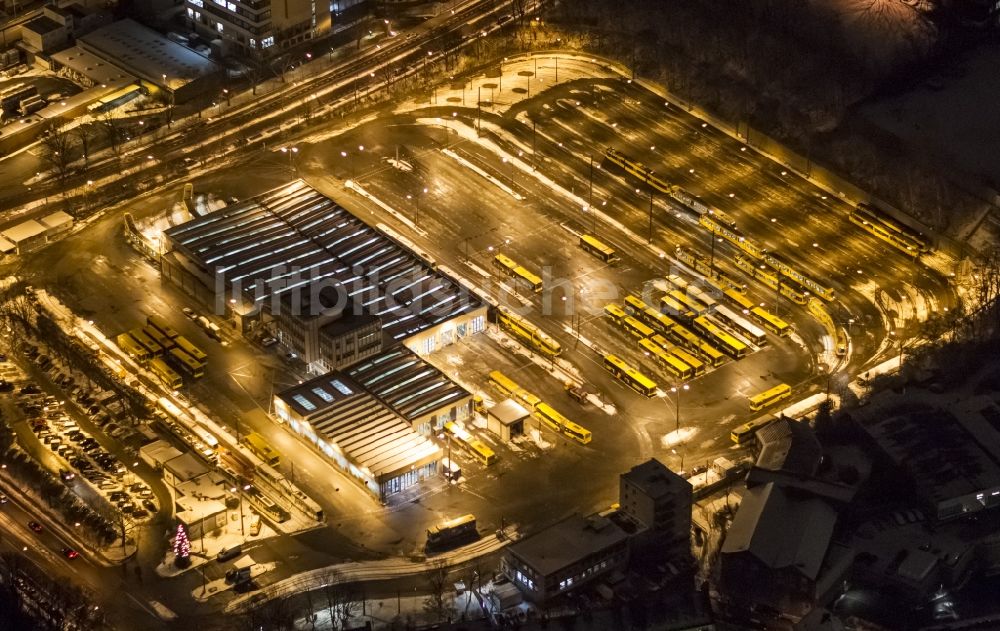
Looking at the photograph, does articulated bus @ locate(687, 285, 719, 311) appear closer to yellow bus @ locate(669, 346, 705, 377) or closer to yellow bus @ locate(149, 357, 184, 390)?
yellow bus @ locate(669, 346, 705, 377)

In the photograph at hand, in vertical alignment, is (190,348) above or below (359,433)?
below

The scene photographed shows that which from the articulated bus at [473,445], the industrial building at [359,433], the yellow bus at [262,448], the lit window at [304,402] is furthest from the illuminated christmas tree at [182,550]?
the articulated bus at [473,445]

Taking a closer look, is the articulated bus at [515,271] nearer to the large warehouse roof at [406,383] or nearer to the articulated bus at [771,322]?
the large warehouse roof at [406,383]

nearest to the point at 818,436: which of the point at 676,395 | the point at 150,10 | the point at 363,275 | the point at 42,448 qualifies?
the point at 676,395

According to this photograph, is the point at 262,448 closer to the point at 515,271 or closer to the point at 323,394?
the point at 323,394

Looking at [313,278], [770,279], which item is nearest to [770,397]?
[770,279]

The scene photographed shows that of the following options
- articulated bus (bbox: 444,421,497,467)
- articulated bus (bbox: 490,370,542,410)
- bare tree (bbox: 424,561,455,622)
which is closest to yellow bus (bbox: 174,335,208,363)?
articulated bus (bbox: 444,421,497,467)
